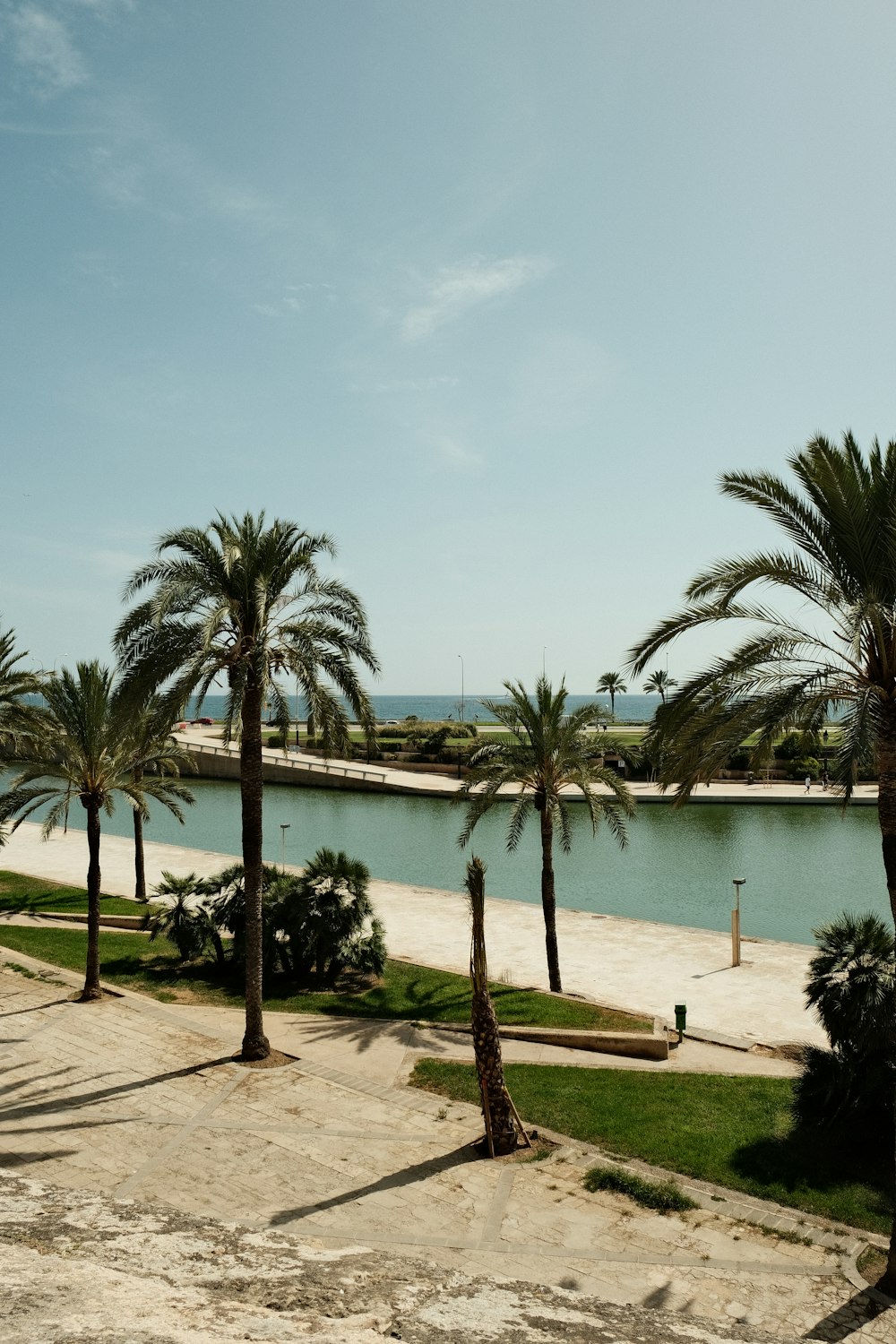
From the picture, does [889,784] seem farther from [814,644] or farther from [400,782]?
[400,782]

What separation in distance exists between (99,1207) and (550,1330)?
3687 millimetres

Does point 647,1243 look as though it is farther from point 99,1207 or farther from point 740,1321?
point 99,1207

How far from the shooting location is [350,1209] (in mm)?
8664

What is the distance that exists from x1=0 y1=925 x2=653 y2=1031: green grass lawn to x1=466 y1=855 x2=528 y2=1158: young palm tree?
4782 mm

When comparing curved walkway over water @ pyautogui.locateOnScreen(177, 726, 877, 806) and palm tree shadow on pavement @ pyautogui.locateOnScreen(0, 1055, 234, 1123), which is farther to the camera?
curved walkway over water @ pyautogui.locateOnScreen(177, 726, 877, 806)

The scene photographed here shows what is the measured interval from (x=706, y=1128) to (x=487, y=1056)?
2.84m

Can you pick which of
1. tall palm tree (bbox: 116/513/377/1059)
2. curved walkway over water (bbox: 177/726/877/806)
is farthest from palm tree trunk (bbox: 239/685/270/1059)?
curved walkway over water (bbox: 177/726/877/806)

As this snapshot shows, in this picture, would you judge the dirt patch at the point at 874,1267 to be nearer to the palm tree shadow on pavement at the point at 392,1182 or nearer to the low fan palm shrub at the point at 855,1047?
the low fan palm shrub at the point at 855,1047

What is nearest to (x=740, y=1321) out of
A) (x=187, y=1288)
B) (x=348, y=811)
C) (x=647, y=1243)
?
(x=647, y=1243)

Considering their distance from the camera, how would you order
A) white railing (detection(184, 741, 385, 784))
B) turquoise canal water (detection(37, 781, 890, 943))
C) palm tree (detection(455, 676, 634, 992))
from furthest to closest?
white railing (detection(184, 741, 385, 784)) → turquoise canal water (detection(37, 781, 890, 943)) → palm tree (detection(455, 676, 634, 992))

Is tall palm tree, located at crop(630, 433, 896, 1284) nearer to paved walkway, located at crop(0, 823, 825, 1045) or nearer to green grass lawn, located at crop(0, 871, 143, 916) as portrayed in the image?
paved walkway, located at crop(0, 823, 825, 1045)

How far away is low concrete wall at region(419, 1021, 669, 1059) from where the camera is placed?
13.8 meters

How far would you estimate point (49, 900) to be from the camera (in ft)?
82.3

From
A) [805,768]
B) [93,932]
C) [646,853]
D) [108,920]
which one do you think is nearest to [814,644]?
[93,932]
